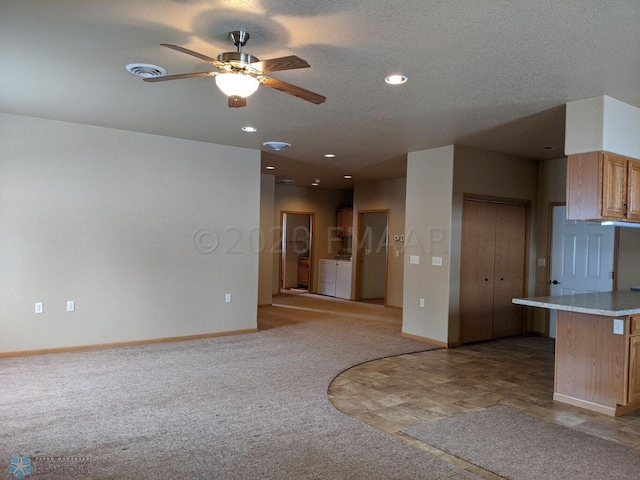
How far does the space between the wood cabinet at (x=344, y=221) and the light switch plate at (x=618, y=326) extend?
7.70 meters

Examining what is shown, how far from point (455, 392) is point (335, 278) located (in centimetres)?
661

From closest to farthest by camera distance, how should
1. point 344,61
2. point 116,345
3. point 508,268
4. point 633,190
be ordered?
point 344,61, point 633,190, point 116,345, point 508,268

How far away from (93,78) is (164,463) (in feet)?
9.64

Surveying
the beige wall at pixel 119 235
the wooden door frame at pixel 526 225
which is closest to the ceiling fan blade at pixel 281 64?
the beige wall at pixel 119 235

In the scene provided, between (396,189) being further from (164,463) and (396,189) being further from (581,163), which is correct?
(164,463)

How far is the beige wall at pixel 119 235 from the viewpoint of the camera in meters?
5.06

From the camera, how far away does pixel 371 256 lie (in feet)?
34.2

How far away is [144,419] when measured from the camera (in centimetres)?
340

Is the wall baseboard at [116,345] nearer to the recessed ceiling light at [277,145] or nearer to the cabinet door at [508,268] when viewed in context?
the recessed ceiling light at [277,145]

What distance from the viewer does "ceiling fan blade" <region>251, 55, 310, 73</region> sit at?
8.34ft

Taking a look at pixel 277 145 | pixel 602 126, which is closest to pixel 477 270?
pixel 602 126

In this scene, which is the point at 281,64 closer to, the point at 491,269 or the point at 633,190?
the point at 633,190

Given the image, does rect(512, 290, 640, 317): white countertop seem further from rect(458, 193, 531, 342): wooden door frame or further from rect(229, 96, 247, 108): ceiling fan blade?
rect(229, 96, 247, 108): ceiling fan blade

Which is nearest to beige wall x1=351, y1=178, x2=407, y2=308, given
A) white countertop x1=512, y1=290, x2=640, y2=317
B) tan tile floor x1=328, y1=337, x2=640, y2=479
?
tan tile floor x1=328, y1=337, x2=640, y2=479
